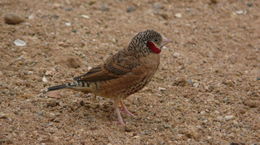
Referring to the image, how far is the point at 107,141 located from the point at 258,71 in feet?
10.4

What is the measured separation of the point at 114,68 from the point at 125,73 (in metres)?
0.19

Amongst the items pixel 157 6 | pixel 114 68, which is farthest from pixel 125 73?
pixel 157 6

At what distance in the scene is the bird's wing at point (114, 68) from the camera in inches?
223

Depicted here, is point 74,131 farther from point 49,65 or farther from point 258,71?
point 258,71

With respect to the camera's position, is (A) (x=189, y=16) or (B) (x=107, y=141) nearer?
(B) (x=107, y=141)

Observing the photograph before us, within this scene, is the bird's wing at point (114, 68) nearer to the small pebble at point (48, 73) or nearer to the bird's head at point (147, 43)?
the bird's head at point (147, 43)

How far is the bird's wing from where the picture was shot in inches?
223

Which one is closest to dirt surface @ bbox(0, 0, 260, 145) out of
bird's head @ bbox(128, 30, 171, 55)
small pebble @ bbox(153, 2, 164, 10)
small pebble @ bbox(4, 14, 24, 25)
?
small pebble @ bbox(153, 2, 164, 10)

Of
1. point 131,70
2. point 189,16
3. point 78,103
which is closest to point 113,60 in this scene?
point 131,70

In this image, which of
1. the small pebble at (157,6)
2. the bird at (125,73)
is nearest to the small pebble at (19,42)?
the bird at (125,73)

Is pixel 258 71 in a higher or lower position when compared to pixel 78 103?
higher

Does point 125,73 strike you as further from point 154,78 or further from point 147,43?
point 154,78

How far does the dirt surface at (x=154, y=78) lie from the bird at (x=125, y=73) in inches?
13.8

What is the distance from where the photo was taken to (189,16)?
29.9ft
